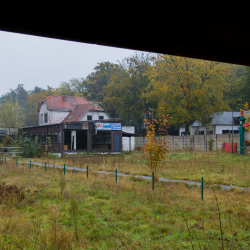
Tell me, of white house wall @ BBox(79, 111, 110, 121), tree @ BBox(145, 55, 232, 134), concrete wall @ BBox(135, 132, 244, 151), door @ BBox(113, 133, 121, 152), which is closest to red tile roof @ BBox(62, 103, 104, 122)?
white house wall @ BBox(79, 111, 110, 121)

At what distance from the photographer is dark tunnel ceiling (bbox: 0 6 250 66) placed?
127 inches

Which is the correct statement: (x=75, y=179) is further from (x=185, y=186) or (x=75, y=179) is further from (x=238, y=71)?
(x=238, y=71)

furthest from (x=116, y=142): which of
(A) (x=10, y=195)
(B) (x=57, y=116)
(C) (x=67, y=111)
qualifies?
(A) (x=10, y=195)

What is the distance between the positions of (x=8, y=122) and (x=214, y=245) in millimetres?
43684

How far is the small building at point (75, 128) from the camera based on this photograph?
33.4 metres

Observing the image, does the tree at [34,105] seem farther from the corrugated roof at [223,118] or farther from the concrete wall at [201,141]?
the corrugated roof at [223,118]

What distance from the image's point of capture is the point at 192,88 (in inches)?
1684

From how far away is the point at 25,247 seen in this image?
17.9 ft

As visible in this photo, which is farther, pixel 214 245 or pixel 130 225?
pixel 130 225

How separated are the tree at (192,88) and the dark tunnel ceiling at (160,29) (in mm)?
37433

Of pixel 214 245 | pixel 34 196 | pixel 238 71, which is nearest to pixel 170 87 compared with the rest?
pixel 238 71

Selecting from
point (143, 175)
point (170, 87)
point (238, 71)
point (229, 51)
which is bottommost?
point (143, 175)

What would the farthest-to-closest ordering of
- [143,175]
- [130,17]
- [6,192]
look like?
[143,175] < [6,192] < [130,17]

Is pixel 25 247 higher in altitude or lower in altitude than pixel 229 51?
lower
